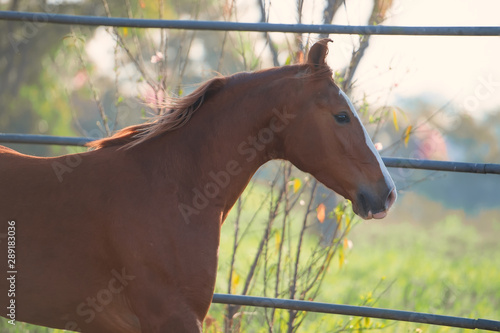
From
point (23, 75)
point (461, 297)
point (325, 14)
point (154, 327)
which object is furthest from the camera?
point (23, 75)

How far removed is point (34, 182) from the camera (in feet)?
A: 7.22

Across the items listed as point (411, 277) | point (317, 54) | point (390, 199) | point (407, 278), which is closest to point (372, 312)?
point (390, 199)

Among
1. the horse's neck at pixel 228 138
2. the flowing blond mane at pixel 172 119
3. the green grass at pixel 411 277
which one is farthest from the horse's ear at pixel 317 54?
the green grass at pixel 411 277

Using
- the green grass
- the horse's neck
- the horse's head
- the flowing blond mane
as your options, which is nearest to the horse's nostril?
the horse's head

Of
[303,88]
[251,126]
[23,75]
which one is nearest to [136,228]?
[251,126]

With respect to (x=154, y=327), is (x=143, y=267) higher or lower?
higher

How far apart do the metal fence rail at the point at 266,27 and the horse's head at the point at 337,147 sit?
1.75ft

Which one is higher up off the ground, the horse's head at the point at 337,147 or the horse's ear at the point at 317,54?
the horse's ear at the point at 317,54

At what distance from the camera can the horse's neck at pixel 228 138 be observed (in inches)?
88.5

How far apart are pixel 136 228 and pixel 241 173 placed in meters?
0.46

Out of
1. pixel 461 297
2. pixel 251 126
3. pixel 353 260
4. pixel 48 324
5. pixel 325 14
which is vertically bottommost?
pixel 353 260

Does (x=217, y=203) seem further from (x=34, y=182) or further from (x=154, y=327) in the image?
(x=34, y=182)

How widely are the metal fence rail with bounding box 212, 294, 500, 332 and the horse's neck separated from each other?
63cm

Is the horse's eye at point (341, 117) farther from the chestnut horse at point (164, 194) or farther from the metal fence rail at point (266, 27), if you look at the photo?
the metal fence rail at point (266, 27)
